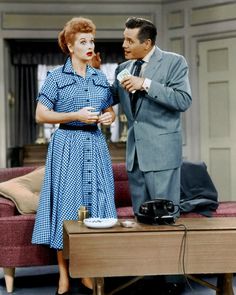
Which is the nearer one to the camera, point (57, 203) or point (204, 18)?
point (57, 203)

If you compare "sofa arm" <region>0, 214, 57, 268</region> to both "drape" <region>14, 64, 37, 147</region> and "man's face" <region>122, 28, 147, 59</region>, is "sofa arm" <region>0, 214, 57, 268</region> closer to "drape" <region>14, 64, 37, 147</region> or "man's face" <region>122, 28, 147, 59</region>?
"man's face" <region>122, 28, 147, 59</region>

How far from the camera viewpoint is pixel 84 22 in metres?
3.37

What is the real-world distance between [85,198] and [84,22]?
101cm

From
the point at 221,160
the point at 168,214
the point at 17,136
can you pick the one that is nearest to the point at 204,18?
the point at 221,160

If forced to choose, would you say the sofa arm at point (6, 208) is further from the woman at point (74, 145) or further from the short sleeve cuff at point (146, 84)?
the short sleeve cuff at point (146, 84)

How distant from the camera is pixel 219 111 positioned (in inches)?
283

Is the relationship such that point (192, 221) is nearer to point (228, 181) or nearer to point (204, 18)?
point (228, 181)

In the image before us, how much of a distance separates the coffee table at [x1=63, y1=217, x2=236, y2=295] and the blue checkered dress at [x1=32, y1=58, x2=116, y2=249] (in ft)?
1.93

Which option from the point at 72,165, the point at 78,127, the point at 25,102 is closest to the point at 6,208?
the point at 72,165

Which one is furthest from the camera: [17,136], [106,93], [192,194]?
[17,136]

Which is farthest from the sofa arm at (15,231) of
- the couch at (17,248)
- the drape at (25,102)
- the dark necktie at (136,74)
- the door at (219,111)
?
the drape at (25,102)

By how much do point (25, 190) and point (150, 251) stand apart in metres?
1.68

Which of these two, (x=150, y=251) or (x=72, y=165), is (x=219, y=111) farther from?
(x=150, y=251)

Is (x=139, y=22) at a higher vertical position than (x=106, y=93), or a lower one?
higher
